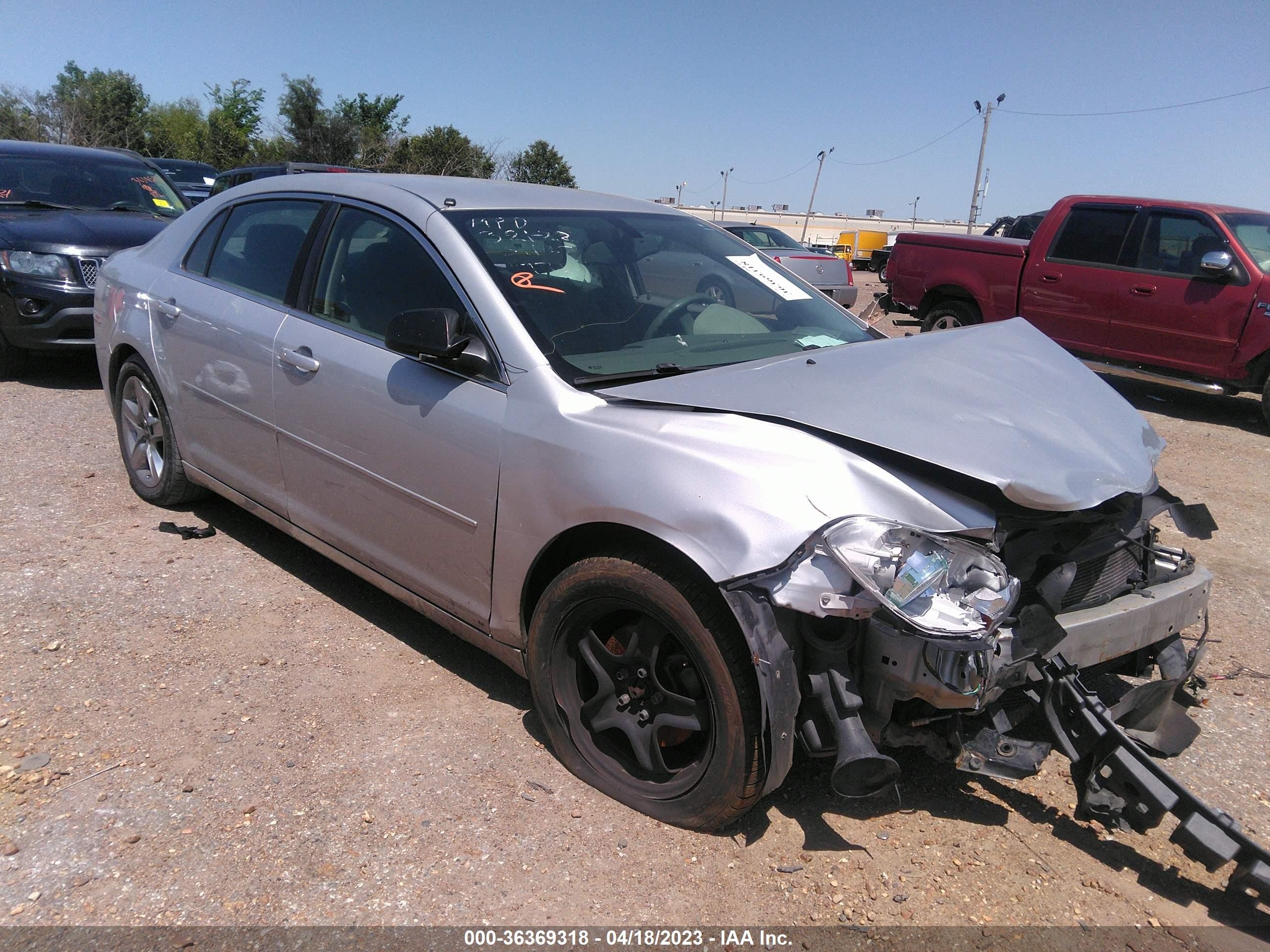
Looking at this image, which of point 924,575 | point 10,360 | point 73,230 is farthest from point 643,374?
point 10,360

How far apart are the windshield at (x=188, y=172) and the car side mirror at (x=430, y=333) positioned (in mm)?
19509

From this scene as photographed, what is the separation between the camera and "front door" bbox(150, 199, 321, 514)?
12.6 ft

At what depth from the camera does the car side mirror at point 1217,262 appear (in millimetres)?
8297

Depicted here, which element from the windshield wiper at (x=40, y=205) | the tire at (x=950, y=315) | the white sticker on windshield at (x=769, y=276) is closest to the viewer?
the white sticker on windshield at (x=769, y=276)

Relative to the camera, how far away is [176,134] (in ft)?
173

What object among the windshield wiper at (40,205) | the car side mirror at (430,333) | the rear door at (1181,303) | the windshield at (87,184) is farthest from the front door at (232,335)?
the rear door at (1181,303)

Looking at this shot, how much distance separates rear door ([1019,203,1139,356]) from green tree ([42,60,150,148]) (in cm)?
4576

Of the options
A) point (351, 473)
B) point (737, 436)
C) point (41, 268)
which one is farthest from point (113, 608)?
point (41, 268)

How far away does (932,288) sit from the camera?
34.2 feet

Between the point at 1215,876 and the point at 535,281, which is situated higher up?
the point at 535,281

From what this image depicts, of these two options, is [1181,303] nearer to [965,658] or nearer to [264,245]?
[965,658]

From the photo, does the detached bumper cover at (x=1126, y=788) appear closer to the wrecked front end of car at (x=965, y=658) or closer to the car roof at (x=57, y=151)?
the wrecked front end of car at (x=965, y=658)

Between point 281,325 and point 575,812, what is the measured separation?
226 centimetres

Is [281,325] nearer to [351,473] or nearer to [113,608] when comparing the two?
[351,473]
